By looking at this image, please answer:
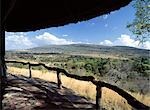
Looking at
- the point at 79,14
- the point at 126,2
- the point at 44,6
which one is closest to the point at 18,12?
the point at 44,6

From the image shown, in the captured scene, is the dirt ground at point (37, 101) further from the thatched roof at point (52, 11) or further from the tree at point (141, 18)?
the tree at point (141, 18)

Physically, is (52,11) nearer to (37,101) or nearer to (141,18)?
(37,101)

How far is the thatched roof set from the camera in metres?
6.90

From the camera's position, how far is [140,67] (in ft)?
83.0

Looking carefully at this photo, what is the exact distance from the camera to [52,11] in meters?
7.85

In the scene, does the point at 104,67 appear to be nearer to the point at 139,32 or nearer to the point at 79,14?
the point at 139,32

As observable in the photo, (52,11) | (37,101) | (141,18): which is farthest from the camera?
(141,18)

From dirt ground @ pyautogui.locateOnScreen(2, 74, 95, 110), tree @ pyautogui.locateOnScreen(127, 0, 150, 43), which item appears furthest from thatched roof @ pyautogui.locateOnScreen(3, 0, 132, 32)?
tree @ pyautogui.locateOnScreen(127, 0, 150, 43)

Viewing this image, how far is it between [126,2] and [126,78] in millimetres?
18471

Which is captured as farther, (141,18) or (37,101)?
(141,18)

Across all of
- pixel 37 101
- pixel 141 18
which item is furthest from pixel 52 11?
pixel 141 18

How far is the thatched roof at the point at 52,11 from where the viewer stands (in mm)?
6904

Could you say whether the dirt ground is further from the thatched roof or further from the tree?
the tree

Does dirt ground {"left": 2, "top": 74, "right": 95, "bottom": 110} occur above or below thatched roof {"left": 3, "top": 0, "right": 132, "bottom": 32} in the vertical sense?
below
